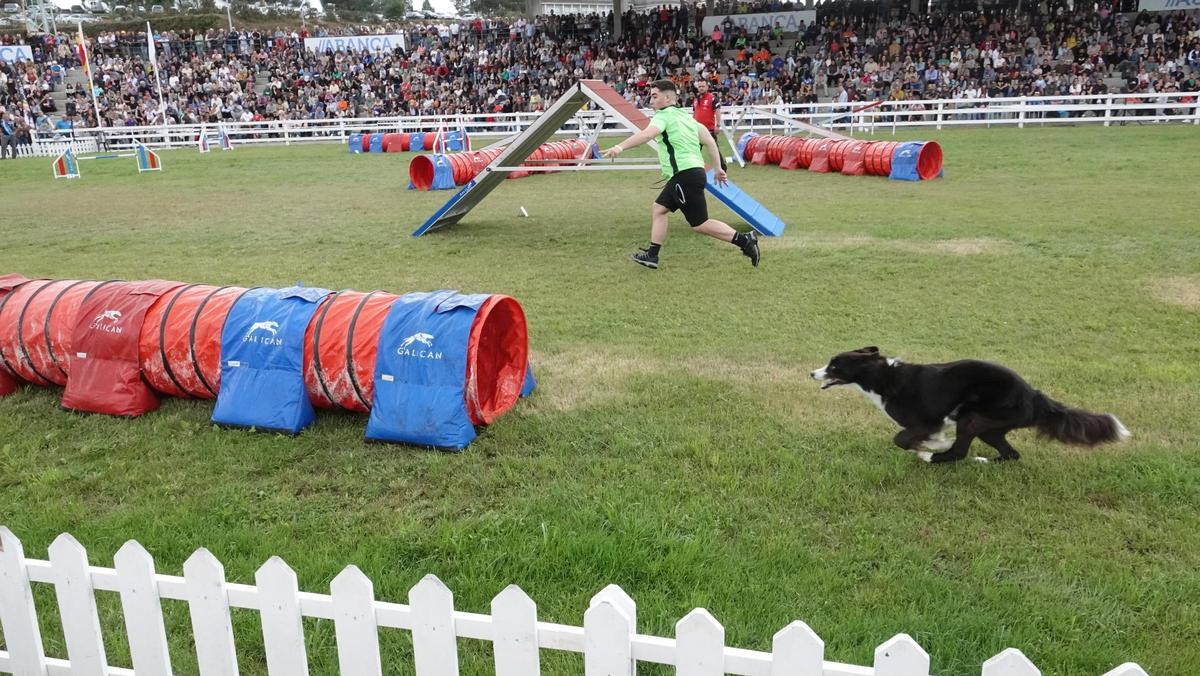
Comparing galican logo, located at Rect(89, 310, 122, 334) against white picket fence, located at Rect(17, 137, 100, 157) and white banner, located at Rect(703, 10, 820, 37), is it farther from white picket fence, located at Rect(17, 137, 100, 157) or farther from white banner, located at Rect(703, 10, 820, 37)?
white banner, located at Rect(703, 10, 820, 37)

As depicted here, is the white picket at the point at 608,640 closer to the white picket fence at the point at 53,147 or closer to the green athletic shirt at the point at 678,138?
the green athletic shirt at the point at 678,138

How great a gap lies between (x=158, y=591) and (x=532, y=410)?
281cm

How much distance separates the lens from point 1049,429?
3729 millimetres

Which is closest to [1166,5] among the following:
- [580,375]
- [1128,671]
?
[580,375]

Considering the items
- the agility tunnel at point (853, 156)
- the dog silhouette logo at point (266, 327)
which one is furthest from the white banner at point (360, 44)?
the dog silhouette logo at point (266, 327)

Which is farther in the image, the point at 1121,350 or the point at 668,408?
the point at 1121,350

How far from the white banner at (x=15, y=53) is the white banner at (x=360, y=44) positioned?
13785 millimetres

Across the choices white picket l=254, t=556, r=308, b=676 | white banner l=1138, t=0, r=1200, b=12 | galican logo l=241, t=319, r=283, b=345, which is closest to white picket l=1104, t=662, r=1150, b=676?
white picket l=254, t=556, r=308, b=676

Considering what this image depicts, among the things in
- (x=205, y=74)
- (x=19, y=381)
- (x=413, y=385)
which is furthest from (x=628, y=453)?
(x=205, y=74)

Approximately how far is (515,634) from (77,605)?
1.34 meters

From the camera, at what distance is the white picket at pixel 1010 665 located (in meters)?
1.68

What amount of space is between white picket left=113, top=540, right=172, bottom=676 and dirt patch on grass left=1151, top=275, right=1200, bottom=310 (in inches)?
292

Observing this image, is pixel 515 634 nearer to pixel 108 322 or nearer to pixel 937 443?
pixel 937 443

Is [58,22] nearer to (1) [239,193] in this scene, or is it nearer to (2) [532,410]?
(1) [239,193]
